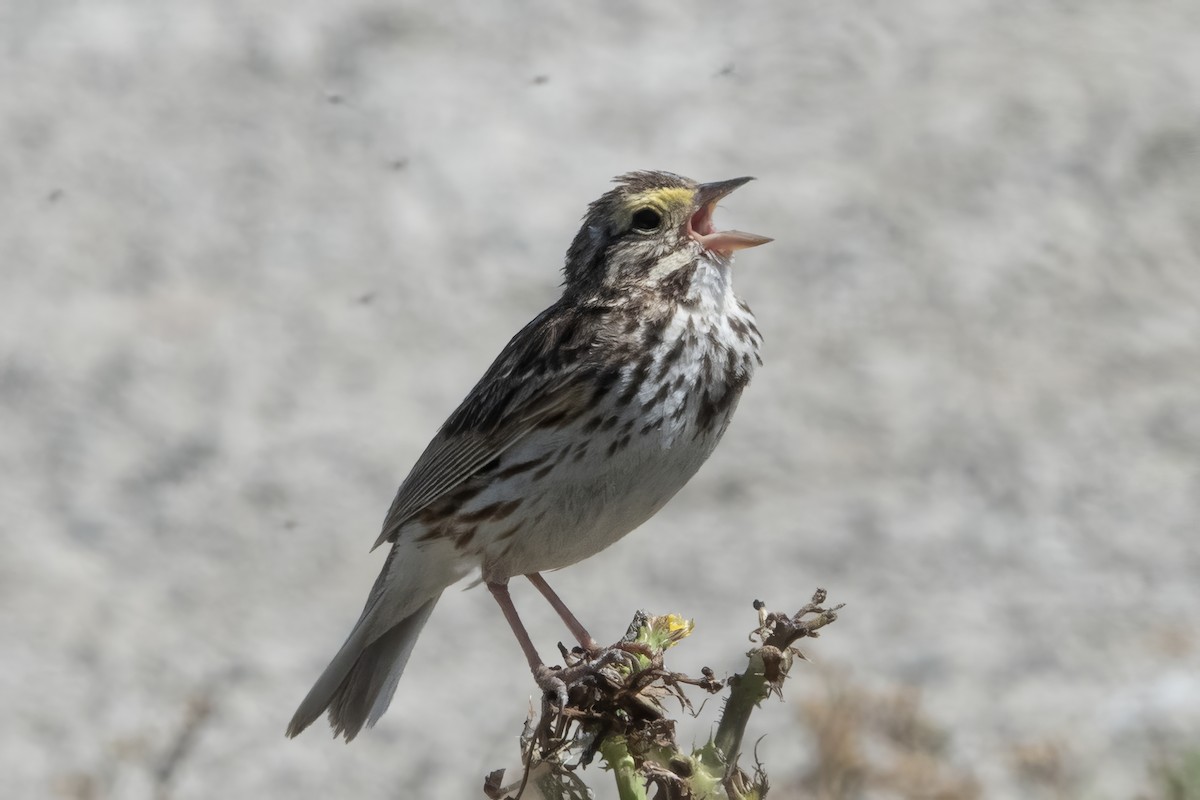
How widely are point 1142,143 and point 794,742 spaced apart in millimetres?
3907

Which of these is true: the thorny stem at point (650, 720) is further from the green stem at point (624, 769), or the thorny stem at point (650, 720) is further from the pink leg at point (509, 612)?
the pink leg at point (509, 612)

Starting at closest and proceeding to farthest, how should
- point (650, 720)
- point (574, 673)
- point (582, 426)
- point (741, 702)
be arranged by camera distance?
point (741, 702)
point (650, 720)
point (574, 673)
point (582, 426)

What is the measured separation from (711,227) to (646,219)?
200 mm

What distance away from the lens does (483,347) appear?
28.8ft

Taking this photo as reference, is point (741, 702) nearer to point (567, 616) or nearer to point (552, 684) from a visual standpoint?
point (552, 684)

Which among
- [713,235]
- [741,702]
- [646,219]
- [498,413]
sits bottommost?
[741,702]

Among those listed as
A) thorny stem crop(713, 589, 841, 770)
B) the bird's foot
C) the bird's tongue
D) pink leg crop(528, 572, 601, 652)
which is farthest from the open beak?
thorny stem crop(713, 589, 841, 770)

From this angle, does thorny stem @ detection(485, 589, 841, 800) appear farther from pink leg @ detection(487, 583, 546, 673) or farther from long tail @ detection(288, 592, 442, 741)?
long tail @ detection(288, 592, 442, 741)

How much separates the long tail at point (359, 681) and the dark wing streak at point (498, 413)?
31 cm

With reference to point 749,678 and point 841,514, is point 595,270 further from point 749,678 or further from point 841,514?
point 841,514

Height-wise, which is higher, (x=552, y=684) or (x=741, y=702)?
(x=552, y=684)

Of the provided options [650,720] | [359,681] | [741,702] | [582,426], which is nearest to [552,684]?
[650,720]

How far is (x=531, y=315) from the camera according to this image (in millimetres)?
8898

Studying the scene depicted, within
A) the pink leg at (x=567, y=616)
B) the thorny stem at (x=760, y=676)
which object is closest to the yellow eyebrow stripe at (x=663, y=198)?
the pink leg at (x=567, y=616)
